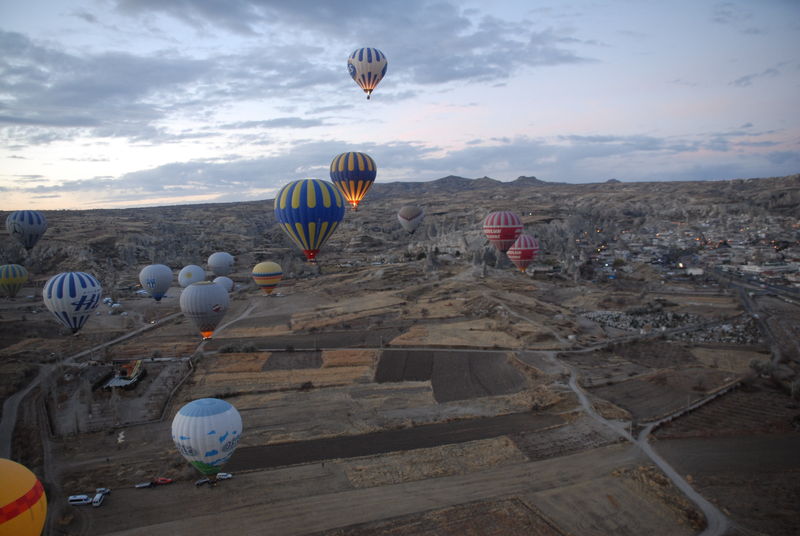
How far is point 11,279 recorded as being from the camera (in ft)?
142

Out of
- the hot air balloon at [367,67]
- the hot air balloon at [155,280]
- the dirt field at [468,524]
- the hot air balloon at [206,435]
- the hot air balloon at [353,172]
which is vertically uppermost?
the hot air balloon at [367,67]

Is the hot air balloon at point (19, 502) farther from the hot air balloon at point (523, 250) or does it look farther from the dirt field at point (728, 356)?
the hot air balloon at point (523, 250)

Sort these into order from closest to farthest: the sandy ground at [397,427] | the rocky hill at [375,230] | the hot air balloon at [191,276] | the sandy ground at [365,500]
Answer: the sandy ground at [365,500] < the sandy ground at [397,427] < the hot air balloon at [191,276] < the rocky hill at [375,230]

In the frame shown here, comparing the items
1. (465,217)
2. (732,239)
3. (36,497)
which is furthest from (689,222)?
(36,497)

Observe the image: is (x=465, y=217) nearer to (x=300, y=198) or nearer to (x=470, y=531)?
(x=300, y=198)

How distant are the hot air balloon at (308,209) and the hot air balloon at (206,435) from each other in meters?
12.9

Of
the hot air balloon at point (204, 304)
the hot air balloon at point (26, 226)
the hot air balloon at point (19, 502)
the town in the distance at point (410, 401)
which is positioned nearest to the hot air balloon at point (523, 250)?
the town in the distance at point (410, 401)

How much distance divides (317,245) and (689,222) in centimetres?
8863

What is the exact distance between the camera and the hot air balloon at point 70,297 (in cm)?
2789

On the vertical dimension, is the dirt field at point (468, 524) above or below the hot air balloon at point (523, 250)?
below

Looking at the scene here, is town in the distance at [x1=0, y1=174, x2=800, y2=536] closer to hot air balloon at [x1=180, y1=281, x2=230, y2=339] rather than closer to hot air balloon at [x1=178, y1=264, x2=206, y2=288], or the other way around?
hot air balloon at [x1=180, y1=281, x2=230, y2=339]

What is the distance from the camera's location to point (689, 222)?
308 ft

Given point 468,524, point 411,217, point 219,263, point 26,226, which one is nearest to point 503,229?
point 411,217

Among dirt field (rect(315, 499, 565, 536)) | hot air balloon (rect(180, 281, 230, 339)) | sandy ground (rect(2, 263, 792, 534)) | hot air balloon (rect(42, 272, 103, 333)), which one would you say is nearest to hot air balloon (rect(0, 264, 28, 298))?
sandy ground (rect(2, 263, 792, 534))
